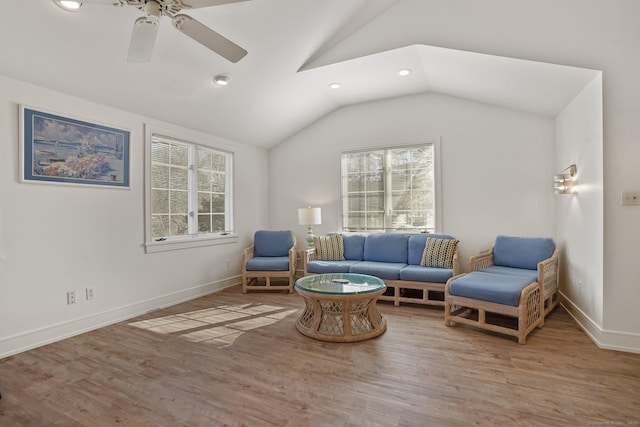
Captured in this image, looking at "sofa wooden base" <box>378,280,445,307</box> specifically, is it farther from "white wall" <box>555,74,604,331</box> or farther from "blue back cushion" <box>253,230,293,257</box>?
"blue back cushion" <box>253,230,293,257</box>

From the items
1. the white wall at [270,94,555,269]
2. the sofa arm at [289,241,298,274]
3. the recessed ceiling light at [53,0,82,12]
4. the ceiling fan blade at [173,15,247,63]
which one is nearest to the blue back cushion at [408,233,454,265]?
the white wall at [270,94,555,269]

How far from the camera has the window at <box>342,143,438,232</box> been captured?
4918mm

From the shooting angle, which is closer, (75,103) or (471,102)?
(75,103)

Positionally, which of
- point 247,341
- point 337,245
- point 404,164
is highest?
point 404,164

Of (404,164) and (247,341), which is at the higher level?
(404,164)

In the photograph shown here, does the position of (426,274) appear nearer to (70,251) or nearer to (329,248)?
(329,248)

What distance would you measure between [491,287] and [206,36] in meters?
3.15

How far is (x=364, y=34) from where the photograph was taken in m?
3.66

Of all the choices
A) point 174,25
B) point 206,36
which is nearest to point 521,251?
point 206,36

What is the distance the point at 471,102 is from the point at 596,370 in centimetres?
343

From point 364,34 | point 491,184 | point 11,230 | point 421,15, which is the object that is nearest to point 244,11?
point 364,34

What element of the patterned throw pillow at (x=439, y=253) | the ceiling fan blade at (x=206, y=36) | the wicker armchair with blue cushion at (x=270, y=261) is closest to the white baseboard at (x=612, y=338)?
the patterned throw pillow at (x=439, y=253)

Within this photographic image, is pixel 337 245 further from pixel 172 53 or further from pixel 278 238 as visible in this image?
pixel 172 53

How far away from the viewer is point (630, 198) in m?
2.63
